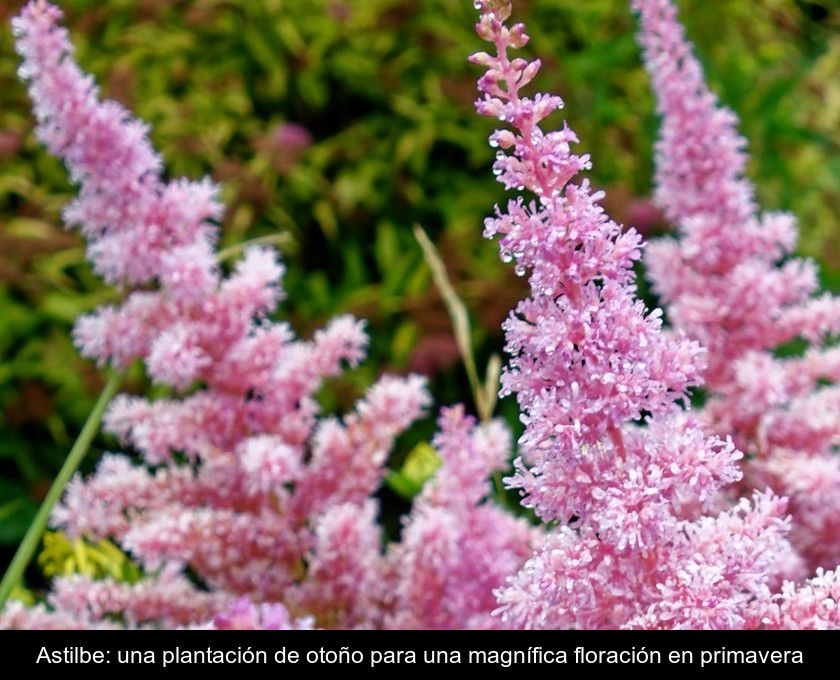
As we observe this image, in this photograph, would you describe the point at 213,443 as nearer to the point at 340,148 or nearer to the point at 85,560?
the point at 85,560

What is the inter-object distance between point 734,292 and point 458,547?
1.07ft

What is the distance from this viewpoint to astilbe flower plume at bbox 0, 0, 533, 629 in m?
1.01

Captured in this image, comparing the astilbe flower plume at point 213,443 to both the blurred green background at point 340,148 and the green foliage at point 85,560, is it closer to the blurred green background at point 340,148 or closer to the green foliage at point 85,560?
the green foliage at point 85,560

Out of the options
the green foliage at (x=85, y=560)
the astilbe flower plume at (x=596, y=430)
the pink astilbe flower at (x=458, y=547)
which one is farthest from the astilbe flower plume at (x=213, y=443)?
the astilbe flower plume at (x=596, y=430)

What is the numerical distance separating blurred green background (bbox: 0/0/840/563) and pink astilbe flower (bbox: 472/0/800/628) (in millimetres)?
1427

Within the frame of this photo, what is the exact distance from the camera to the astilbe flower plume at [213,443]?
1007 millimetres

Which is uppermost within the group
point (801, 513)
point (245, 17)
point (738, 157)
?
point (738, 157)

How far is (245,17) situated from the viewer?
277 cm

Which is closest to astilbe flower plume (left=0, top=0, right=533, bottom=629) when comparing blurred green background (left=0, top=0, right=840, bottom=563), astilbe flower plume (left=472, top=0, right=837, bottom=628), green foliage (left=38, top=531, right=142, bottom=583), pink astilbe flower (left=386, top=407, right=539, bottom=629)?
pink astilbe flower (left=386, top=407, right=539, bottom=629)

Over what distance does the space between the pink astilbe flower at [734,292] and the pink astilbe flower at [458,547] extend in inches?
7.9

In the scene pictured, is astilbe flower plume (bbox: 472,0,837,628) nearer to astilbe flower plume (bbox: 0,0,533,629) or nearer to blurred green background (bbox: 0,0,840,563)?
astilbe flower plume (bbox: 0,0,533,629)

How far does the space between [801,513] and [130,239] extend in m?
0.61
